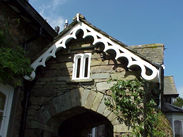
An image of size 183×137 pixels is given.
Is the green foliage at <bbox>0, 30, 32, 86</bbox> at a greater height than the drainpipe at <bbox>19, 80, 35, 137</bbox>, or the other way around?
the green foliage at <bbox>0, 30, 32, 86</bbox>

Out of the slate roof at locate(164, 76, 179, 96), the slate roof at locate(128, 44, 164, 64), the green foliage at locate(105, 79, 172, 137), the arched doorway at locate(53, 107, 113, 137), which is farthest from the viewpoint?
the slate roof at locate(164, 76, 179, 96)

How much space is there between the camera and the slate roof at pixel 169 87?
12575 mm

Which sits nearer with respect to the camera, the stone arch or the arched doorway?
the stone arch

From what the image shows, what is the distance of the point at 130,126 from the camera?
5.03 metres

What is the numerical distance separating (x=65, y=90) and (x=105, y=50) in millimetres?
1520

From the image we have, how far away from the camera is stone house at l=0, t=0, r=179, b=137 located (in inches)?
218

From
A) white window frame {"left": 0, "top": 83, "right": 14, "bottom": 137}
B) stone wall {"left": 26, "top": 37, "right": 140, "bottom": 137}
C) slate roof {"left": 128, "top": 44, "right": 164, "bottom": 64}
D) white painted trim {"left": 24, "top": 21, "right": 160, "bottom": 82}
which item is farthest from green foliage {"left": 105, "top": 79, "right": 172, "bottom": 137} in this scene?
white window frame {"left": 0, "top": 83, "right": 14, "bottom": 137}

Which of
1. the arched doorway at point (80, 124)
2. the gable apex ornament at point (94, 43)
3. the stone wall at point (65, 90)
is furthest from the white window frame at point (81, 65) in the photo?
the arched doorway at point (80, 124)

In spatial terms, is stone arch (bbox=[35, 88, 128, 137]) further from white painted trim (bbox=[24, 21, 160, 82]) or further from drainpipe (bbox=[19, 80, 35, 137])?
white painted trim (bbox=[24, 21, 160, 82])

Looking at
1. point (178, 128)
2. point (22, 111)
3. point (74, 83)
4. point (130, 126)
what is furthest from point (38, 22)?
point (178, 128)

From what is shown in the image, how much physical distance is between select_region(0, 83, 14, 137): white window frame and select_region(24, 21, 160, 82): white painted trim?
56 centimetres

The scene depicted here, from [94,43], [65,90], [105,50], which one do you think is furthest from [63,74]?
[105,50]

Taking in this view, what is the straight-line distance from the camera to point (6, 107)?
572 cm

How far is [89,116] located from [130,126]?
9.95 ft
